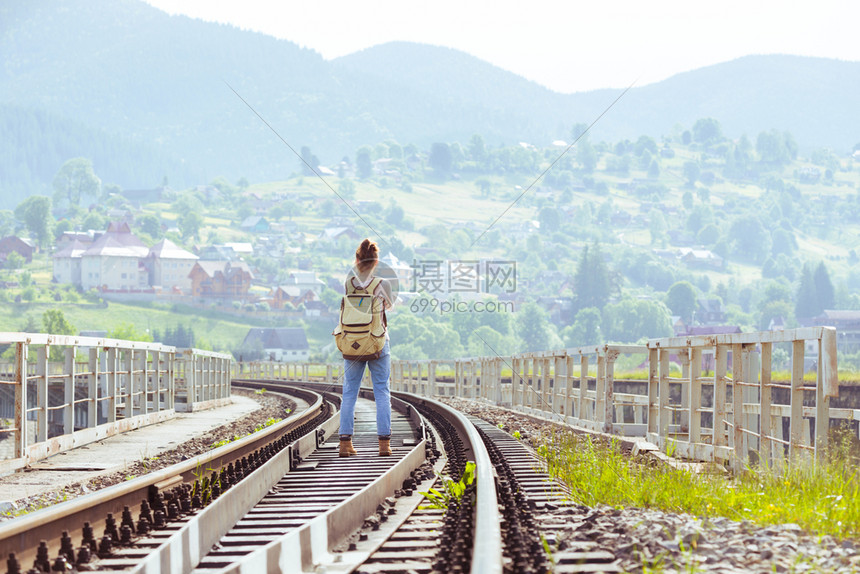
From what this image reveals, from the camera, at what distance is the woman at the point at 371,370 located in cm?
812

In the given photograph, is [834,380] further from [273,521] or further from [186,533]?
[186,533]

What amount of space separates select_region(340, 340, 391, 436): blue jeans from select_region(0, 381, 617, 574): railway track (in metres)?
0.57

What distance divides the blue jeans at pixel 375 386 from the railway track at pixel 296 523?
57 centimetres

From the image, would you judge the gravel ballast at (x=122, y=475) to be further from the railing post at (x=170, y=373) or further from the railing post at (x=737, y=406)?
the railing post at (x=737, y=406)

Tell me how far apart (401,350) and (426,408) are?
17958 cm

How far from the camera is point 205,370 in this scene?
923 inches

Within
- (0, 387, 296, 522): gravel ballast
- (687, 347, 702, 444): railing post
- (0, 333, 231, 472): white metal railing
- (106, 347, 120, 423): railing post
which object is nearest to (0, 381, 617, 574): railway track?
(0, 387, 296, 522): gravel ballast

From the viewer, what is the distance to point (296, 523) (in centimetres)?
541

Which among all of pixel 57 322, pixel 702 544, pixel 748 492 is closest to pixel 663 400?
pixel 748 492

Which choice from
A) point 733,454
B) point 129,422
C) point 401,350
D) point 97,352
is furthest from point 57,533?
point 401,350

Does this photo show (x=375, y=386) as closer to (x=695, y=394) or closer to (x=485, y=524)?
(x=695, y=394)

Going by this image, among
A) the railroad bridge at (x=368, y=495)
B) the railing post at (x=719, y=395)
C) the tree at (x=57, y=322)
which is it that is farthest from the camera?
the tree at (x=57, y=322)

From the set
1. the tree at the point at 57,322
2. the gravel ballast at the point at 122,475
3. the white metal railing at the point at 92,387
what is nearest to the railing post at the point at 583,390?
the gravel ballast at the point at 122,475

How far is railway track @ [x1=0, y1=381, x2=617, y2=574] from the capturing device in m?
4.05
